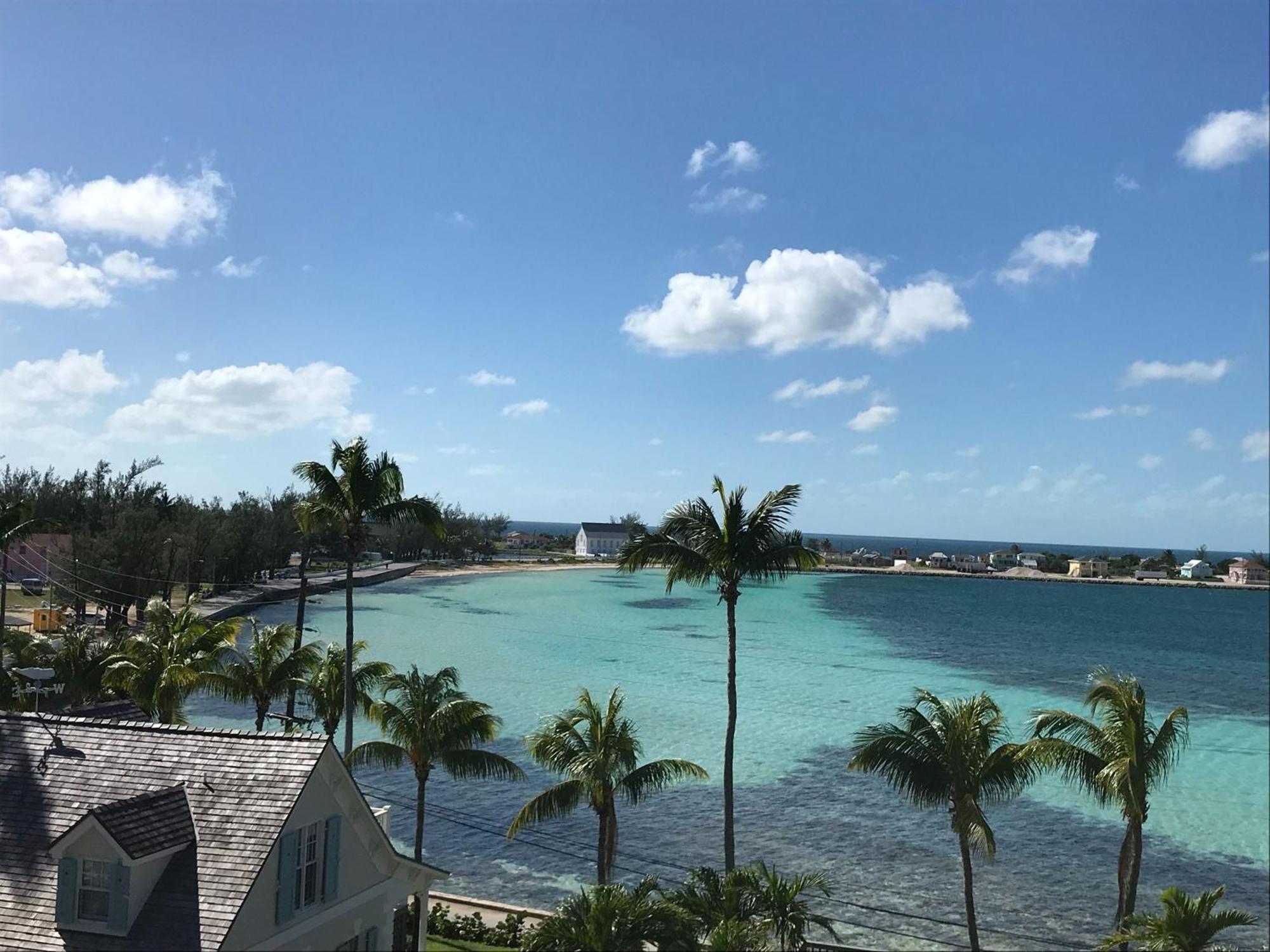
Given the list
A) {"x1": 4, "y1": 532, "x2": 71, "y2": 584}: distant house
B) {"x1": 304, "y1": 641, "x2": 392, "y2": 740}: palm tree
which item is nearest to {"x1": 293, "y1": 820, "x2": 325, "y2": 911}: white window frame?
{"x1": 304, "y1": 641, "x2": 392, "y2": 740}: palm tree

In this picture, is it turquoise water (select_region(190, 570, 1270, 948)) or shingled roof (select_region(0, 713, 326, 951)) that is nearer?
shingled roof (select_region(0, 713, 326, 951))

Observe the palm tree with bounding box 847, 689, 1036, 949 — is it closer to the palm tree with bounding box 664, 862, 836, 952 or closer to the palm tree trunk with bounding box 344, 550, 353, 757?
the palm tree with bounding box 664, 862, 836, 952

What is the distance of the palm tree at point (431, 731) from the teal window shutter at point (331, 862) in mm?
10029

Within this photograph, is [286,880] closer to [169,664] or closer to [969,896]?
[969,896]

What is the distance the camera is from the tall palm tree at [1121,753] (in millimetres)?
20609

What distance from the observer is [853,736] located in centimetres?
5006

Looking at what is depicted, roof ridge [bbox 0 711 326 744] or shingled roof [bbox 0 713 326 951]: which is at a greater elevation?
roof ridge [bbox 0 711 326 744]

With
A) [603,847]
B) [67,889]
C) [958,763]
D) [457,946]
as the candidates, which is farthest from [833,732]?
[67,889]

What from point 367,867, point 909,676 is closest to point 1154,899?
point 367,867

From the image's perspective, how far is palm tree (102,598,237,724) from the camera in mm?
26578

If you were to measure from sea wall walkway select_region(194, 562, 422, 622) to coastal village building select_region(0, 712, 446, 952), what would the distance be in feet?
161

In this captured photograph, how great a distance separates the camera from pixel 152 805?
12.5m

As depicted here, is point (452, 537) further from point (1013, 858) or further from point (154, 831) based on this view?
point (154, 831)

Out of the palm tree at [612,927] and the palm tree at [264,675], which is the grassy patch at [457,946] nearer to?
the palm tree at [612,927]
